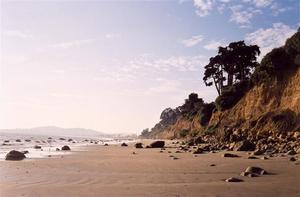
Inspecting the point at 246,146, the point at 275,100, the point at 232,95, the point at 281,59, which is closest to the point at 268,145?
the point at 246,146

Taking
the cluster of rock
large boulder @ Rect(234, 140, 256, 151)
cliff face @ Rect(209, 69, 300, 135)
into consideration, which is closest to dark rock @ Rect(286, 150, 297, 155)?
the cluster of rock

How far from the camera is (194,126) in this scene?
239ft

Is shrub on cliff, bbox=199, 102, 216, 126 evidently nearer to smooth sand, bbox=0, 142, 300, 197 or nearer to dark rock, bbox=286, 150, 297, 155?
dark rock, bbox=286, 150, 297, 155

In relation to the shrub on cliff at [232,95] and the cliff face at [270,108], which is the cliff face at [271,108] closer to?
the cliff face at [270,108]

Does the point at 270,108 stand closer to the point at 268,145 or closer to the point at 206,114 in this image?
the point at 268,145

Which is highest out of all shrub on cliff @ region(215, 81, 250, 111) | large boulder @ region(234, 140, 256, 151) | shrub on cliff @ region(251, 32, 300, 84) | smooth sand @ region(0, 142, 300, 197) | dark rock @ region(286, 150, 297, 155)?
shrub on cliff @ region(251, 32, 300, 84)

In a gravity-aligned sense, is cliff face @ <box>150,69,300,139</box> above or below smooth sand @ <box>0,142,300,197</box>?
above

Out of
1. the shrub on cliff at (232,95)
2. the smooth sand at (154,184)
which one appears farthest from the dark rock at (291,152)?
the shrub on cliff at (232,95)

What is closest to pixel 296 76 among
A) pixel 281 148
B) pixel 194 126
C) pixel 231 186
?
pixel 281 148

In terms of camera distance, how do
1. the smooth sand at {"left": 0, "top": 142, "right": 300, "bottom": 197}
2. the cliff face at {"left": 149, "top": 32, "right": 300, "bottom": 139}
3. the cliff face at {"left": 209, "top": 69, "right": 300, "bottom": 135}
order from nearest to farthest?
the smooth sand at {"left": 0, "top": 142, "right": 300, "bottom": 197}, the cliff face at {"left": 209, "top": 69, "right": 300, "bottom": 135}, the cliff face at {"left": 149, "top": 32, "right": 300, "bottom": 139}

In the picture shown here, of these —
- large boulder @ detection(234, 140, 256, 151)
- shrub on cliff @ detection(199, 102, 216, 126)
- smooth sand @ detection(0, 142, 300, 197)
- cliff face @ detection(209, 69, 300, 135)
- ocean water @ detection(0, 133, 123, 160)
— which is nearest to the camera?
smooth sand @ detection(0, 142, 300, 197)

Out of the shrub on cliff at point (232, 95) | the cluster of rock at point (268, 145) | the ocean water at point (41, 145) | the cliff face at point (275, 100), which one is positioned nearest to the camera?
the cluster of rock at point (268, 145)

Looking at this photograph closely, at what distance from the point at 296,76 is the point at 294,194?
29323 millimetres

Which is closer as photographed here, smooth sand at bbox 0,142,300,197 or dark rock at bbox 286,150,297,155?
smooth sand at bbox 0,142,300,197
